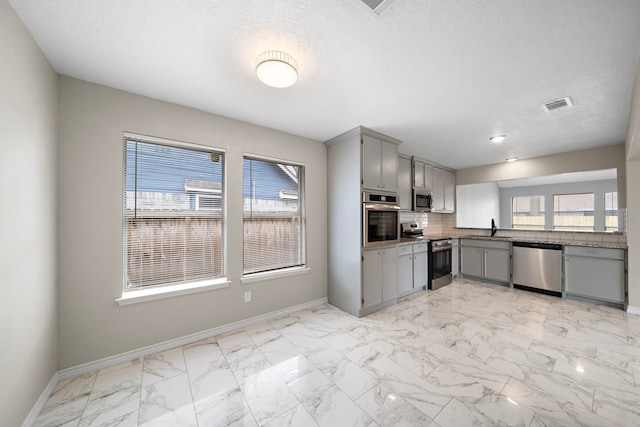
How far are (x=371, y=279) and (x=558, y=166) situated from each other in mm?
3949

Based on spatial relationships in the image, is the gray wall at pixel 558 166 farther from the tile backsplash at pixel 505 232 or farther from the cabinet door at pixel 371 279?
the cabinet door at pixel 371 279

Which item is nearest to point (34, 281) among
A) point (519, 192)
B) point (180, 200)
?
point (180, 200)

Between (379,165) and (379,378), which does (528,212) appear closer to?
(379,165)

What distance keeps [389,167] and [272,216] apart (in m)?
1.86

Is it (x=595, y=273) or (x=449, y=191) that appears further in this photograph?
(x=449, y=191)

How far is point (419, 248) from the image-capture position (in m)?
4.31

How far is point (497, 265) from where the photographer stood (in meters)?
4.68

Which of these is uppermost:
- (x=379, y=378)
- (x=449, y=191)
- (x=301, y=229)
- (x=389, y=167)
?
(x=389, y=167)

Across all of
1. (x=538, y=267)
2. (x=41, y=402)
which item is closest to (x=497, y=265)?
(x=538, y=267)

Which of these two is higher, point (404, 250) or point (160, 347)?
point (404, 250)

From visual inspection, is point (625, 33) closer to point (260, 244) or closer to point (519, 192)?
point (260, 244)

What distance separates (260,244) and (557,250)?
192 inches

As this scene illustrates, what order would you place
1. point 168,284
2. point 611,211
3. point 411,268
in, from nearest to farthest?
1. point 168,284
2. point 611,211
3. point 411,268

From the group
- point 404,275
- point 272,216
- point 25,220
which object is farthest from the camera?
point 404,275
